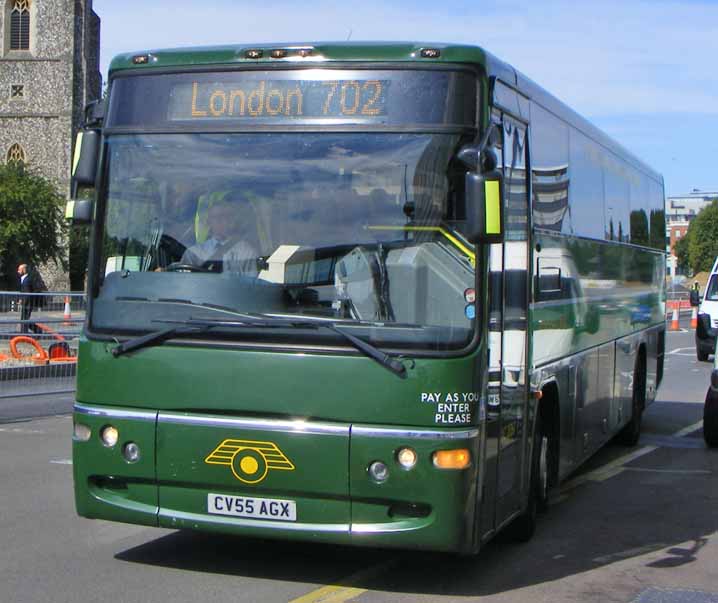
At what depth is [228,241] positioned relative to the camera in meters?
7.04

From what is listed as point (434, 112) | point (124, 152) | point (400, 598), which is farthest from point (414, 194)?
point (400, 598)

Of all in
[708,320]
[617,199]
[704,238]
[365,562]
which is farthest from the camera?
[704,238]

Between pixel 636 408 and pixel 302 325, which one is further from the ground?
pixel 302 325

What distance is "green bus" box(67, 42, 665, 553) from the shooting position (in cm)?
670

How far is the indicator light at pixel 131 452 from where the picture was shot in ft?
23.3

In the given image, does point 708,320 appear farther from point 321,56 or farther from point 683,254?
point 683,254

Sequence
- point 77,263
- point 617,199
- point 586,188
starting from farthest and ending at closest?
1. point 77,263
2. point 617,199
3. point 586,188

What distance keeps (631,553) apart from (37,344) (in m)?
10.1

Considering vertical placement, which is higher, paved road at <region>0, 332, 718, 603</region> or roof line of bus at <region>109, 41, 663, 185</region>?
roof line of bus at <region>109, 41, 663, 185</region>

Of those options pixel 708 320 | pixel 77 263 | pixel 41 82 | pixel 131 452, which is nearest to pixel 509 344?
pixel 131 452

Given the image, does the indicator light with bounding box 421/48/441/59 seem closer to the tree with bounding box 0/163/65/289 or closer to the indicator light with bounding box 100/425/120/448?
the indicator light with bounding box 100/425/120/448

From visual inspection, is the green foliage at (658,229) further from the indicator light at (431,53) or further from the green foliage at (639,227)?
the indicator light at (431,53)

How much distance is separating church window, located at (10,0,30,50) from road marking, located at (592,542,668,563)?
290ft

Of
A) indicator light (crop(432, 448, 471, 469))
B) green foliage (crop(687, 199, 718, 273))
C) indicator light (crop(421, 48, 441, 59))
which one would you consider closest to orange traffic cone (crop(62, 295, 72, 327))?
indicator light (crop(421, 48, 441, 59))
